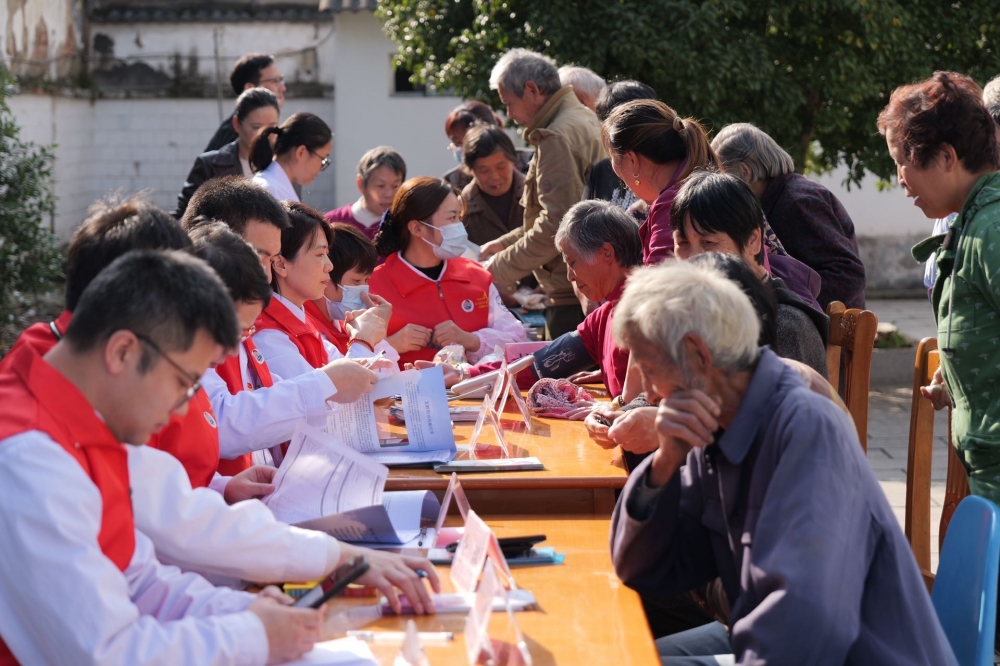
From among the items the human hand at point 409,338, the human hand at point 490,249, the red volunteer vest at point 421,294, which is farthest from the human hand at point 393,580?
the human hand at point 490,249

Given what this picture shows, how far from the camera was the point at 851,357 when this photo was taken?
341cm

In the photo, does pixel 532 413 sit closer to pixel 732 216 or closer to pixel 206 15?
pixel 732 216

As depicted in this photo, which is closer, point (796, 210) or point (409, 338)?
point (796, 210)

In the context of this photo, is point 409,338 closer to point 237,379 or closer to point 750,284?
point 237,379

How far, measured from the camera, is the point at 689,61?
7.00 metres

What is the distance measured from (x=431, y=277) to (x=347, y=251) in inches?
23.3

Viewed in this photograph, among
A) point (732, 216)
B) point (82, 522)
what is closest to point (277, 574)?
point (82, 522)

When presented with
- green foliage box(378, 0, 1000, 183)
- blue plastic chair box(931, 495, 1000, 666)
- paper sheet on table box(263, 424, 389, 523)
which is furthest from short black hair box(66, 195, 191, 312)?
green foliage box(378, 0, 1000, 183)

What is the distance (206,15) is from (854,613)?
1361cm

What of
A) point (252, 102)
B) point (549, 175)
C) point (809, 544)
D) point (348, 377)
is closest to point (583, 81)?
point (549, 175)

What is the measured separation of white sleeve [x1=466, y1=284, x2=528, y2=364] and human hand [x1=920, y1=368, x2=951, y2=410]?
1768 mm

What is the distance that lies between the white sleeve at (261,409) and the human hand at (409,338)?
1632mm

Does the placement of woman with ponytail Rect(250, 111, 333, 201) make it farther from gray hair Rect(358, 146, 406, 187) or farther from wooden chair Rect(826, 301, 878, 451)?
wooden chair Rect(826, 301, 878, 451)

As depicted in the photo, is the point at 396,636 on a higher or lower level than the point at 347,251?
lower
